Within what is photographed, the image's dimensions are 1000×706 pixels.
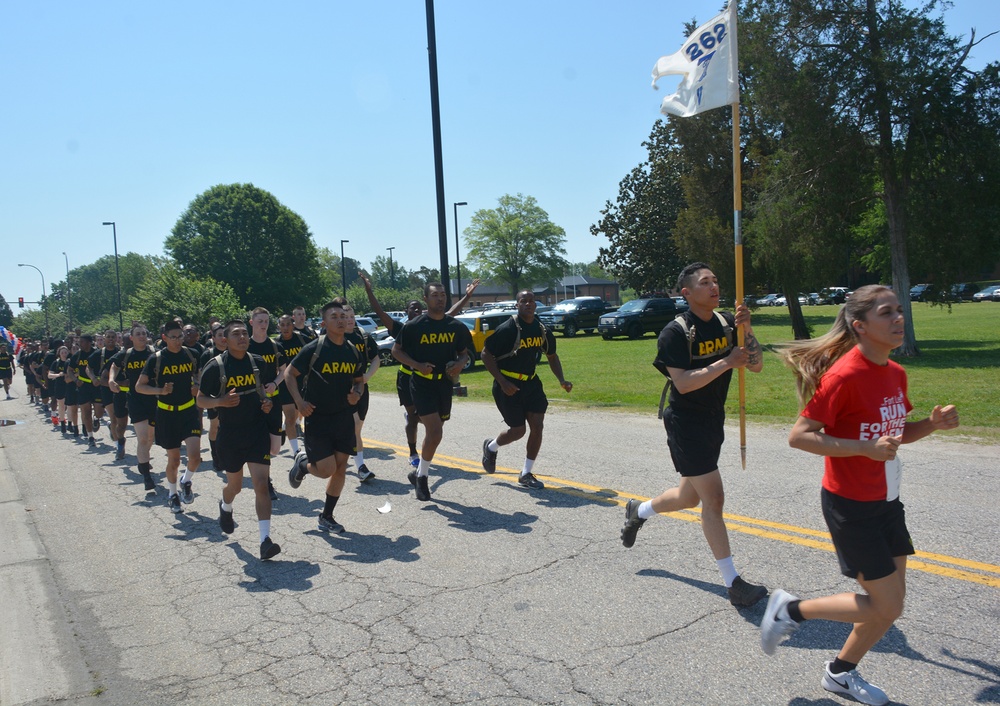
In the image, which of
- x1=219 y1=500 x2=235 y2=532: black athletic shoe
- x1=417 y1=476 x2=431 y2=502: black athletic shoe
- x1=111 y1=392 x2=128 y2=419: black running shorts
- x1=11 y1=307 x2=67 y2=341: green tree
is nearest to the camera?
x1=219 y1=500 x2=235 y2=532: black athletic shoe

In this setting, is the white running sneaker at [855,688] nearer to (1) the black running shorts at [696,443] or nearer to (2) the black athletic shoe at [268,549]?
(1) the black running shorts at [696,443]

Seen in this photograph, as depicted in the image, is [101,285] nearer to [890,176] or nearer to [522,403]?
[890,176]

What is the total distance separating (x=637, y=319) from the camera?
3375cm

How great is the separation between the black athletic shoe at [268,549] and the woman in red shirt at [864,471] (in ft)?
13.5

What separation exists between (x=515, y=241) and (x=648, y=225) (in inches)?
1272

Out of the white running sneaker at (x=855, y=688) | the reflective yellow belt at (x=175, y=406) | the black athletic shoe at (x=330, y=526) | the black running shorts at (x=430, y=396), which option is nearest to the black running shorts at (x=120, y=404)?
the reflective yellow belt at (x=175, y=406)

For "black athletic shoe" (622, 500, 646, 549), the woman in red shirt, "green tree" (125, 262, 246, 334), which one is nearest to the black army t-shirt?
"black athletic shoe" (622, 500, 646, 549)

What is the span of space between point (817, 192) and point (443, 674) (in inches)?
787

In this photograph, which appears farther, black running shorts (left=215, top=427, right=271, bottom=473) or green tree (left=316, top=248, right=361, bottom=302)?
green tree (left=316, top=248, right=361, bottom=302)

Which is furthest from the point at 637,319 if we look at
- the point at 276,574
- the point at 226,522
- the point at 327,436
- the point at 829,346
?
the point at 829,346

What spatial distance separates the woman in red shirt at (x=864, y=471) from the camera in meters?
3.26

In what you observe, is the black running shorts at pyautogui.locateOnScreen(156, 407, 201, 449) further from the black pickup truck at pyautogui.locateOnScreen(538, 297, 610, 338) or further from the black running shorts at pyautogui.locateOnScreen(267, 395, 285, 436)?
the black pickup truck at pyautogui.locateOnScreen(538, 297, 610, 338)

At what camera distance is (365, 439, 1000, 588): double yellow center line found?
4.73m

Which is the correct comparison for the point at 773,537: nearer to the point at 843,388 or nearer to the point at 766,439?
the point at 843,388
